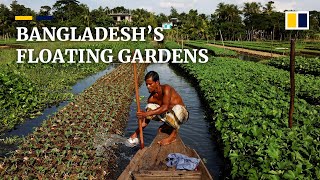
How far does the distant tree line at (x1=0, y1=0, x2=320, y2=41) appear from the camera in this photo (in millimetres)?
71875

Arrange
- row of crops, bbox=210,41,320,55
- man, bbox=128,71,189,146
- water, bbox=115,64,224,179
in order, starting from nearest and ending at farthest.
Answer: man, bbox=128,71,189,146 → water, bbox=115,64,224,179 → row of crops, bbox=210,41,320,55

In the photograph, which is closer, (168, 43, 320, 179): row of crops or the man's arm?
(168, 43, 320, 179): row of crops

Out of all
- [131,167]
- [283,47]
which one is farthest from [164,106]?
[283,47]

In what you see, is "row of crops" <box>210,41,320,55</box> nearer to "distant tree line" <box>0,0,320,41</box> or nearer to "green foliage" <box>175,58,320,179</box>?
"distant tree line" <box>0,0,320,41</box>

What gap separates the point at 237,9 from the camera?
95.3 m

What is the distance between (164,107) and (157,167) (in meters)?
1.50

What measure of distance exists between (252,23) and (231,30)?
5231 millimetres

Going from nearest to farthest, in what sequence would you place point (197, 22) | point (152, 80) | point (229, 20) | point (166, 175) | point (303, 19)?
point (166, 175), point (303, 19), point (152, 80), point (197, 22), point (229, 20)

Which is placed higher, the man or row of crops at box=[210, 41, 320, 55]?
row of crops at box=[210, 41, 320, 55]

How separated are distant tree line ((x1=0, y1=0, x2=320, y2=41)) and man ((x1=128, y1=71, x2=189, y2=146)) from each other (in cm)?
5805

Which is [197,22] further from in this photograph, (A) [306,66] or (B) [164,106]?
(B) [164,106]

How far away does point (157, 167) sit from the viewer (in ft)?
19.4

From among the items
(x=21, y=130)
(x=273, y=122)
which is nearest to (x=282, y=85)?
(x=273, y=122)

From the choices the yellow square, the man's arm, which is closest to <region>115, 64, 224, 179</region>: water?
the man's arm
